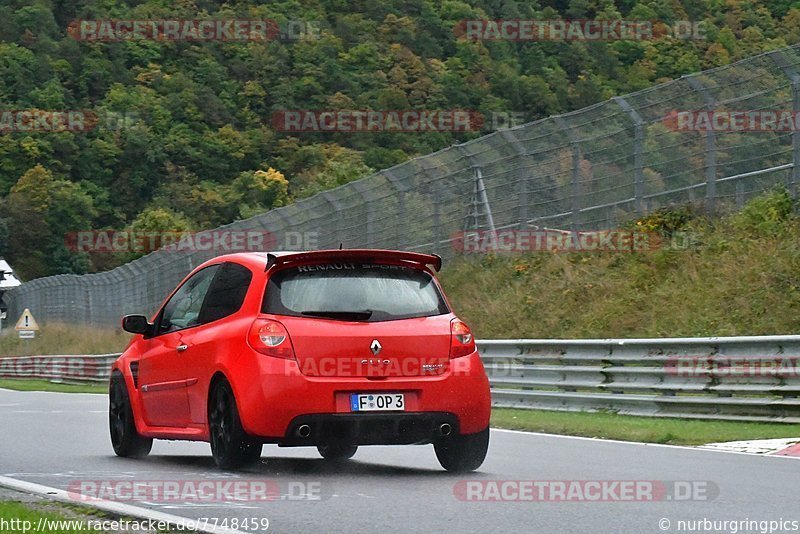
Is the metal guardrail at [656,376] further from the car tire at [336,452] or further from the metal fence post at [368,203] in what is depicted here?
the metal fence post at [368,203]

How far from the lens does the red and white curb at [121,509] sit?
7082 millimetres

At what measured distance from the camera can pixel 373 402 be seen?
9.68 m

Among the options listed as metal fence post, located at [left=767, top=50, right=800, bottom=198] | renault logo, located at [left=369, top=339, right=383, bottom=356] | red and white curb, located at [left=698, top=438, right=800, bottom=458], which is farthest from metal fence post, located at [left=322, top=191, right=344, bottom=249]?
renault logo, located at [left=369, top=339, right=383, bottom=356]

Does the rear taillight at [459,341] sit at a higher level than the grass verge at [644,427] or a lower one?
higher

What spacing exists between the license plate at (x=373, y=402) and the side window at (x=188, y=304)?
168 cm

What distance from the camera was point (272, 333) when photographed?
9.77 m

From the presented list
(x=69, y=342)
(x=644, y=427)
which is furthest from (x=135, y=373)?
(x=69, y=342)

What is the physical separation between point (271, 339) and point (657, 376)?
7.93 meters

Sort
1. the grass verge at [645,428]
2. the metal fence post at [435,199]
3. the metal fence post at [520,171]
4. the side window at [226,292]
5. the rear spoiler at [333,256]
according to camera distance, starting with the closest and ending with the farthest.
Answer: the rear spoiler at [333,256] < the side window at [226,292] < the grass verge at [645,428] < the metal fence post at [520,171] < the metal fence post at [435,199]

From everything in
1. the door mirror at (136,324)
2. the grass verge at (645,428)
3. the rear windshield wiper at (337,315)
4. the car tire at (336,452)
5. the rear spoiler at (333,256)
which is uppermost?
the rear spoiler at (333,256)

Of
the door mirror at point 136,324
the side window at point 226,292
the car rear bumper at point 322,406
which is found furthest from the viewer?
the door mirror at point 136,324

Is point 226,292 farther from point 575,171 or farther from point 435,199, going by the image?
point 435,199

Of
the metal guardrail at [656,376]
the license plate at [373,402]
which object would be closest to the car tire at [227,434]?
the license plate at [373,402]

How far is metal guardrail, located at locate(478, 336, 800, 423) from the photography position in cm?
1509
